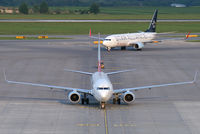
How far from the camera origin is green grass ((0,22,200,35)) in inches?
4956

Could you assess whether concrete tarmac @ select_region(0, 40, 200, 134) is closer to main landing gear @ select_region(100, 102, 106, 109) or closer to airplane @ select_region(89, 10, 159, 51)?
main landing gear @ select_region(100, 102, 106, 109)

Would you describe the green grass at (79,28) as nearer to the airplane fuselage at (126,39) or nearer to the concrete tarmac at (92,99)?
the airplane fuselage at (126,39)

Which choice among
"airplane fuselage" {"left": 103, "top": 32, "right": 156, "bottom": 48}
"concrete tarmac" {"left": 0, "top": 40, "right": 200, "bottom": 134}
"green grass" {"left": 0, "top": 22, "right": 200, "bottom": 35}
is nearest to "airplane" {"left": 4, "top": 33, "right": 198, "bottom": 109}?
"concrete tarmac" {"left": 0, "top": 40, "right": 200, "bottom": 134}

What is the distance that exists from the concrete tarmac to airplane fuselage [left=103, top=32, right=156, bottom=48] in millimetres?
2338

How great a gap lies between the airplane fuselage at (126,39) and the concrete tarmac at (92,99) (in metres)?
2.34

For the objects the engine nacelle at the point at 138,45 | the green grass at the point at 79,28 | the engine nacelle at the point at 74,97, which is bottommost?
the green grass at the point at 79,28

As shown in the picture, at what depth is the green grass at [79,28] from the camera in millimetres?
125875

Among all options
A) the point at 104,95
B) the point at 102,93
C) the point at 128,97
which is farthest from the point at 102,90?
the point at 128,97

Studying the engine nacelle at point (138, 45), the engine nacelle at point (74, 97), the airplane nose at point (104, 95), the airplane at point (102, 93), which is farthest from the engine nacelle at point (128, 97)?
the engine nacelle at point (138, 45)

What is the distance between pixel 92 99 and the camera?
46.1 m

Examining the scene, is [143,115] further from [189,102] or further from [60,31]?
[60,31]

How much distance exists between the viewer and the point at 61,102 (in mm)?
45188

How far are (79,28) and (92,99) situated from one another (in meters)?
92.5

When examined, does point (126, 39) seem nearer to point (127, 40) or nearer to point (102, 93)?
point (127, 40)
